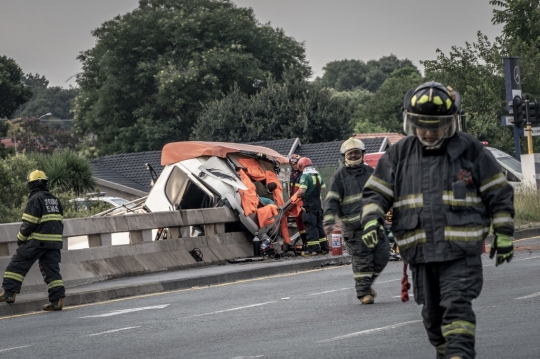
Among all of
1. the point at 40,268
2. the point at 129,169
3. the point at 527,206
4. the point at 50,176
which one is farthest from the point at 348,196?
the point at 129,169

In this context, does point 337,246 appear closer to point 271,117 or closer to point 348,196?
point 348,196

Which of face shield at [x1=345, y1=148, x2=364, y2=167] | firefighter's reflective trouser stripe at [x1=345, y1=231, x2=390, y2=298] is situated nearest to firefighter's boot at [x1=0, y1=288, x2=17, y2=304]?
firefighter's reflective trouser stripe at [x1=345, y1=231, x2=390, y2=298]

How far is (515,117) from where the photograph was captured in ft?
101

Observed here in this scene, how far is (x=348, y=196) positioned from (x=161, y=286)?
194 inches

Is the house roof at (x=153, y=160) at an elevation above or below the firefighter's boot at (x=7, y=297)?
above

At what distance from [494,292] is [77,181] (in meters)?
21.2

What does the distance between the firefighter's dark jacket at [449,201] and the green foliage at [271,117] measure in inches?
2113

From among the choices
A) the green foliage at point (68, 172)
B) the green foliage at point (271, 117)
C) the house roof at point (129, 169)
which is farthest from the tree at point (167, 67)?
the green foliage at point (68, 172)

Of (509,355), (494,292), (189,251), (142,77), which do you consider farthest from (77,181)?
(142,77)

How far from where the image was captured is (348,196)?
13.7 metres

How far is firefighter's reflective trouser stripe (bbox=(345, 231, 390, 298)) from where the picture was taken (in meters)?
13.2

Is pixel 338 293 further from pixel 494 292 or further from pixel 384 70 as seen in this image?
pixel 384 70

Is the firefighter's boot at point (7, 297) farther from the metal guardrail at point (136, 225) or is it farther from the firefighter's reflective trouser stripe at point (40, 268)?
the metal guardrail at point (136, 225)

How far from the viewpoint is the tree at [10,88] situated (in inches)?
2427
